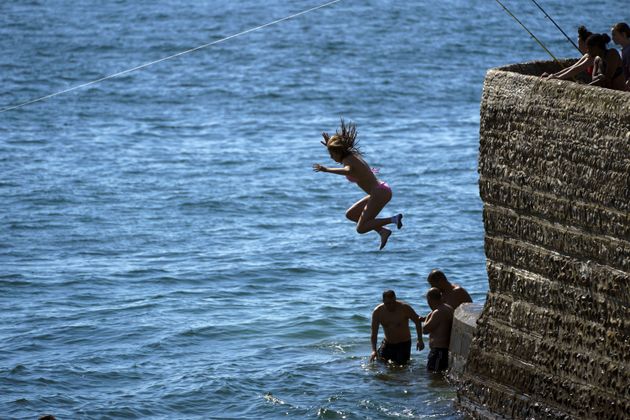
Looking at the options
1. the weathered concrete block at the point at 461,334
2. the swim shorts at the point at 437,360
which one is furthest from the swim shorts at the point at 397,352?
the weathered concrete block at the point at 461,334

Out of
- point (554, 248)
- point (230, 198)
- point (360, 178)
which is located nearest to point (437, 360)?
point (360, 178)

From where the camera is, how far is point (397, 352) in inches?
720

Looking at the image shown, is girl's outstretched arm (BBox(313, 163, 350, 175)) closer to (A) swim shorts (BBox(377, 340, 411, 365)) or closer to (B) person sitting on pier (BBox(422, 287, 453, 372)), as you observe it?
(B) person sitting on pier (BBox(422, 287, 453, 372))

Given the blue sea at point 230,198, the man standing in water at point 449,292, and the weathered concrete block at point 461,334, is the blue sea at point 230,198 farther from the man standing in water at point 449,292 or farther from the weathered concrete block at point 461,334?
the man standing in water at point 449,292

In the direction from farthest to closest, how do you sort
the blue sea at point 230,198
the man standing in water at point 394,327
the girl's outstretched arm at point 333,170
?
1. the blue sea at point 230,198
2. the man standing in water at point 394,327
3. the girl's outstretched arm at point 333,170

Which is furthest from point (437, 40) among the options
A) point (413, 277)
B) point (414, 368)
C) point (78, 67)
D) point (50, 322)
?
point (414, 368)

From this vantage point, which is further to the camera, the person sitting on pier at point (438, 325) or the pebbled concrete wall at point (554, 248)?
the person sitting on pier at point (438, 325)

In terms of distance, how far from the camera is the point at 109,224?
30.5 metres

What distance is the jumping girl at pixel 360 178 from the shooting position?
14.4 metres

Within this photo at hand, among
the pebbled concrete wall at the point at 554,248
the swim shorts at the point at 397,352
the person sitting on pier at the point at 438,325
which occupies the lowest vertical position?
the swim shorts at the point at 397,352

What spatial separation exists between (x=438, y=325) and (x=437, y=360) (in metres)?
0.76

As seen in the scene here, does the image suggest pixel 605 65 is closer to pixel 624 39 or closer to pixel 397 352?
pixel 624 39

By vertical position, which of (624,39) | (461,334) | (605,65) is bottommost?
(461,334)

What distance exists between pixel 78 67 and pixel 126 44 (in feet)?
16.2
